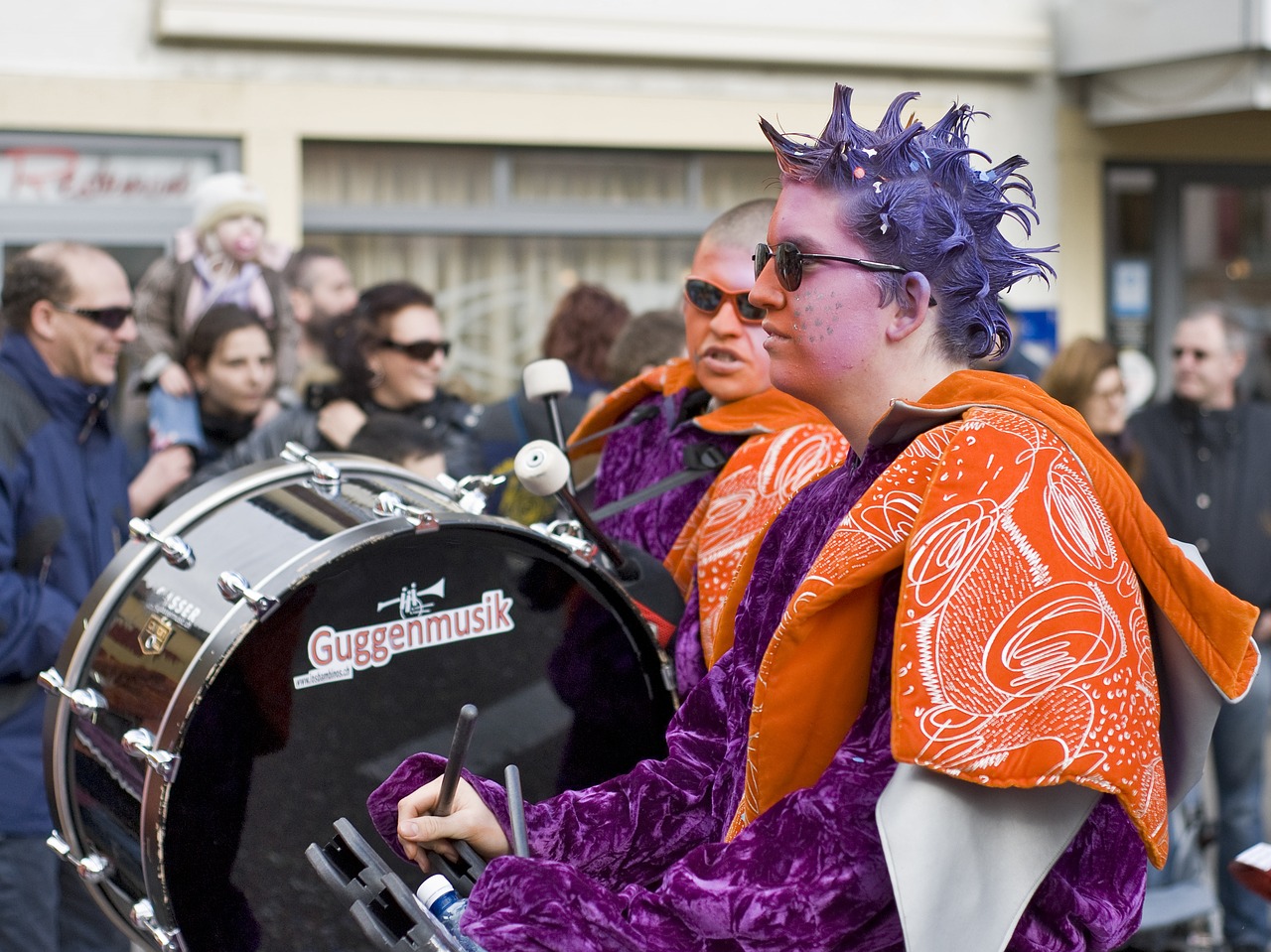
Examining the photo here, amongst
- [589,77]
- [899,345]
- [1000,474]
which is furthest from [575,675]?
[589,77]

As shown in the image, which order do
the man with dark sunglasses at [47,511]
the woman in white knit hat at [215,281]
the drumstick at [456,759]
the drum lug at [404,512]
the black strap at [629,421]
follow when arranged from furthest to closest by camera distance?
the woman in white knit hat at [215,281], the man with dark sunglasses at [47,511], the black strap at [629,421], the drum lug at [404,512], the drumstick at [456,759]

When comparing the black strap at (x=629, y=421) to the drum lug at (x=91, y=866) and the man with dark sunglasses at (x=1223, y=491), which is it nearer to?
the drum lug at (x=91, y=866)

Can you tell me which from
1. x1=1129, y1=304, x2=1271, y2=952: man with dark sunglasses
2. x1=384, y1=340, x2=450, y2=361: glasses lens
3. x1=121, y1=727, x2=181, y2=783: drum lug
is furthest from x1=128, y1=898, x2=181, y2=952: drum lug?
x1=1129, y1=304, x2=1271, y2=952: man with dark sunglasses

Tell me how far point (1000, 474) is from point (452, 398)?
3.54 meters

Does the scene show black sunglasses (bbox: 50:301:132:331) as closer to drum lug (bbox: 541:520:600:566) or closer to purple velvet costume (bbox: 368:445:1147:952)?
drum lug (bbox: 541:520:600:566)

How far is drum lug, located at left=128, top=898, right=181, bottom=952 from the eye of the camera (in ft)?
8.07

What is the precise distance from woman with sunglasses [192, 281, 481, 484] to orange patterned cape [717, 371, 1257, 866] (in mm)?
3093

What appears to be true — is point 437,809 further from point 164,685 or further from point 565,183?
point 565,183

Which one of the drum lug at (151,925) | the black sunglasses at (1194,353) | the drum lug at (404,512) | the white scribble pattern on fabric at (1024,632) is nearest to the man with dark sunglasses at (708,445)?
the drum lug at (404,512)

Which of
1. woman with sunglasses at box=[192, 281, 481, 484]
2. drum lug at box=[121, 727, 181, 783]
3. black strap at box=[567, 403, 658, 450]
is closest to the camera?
drum lug at box=[121, 727, 181, 783]

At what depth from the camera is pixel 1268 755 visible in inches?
278

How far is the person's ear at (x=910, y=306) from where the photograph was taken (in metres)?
1.73

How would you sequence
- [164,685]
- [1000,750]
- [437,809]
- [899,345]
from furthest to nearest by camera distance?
1. [164,685]
2. [437,809]
3. [899,345]
4. [1000,750]

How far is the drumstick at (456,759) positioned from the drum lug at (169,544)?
0.95 meters
